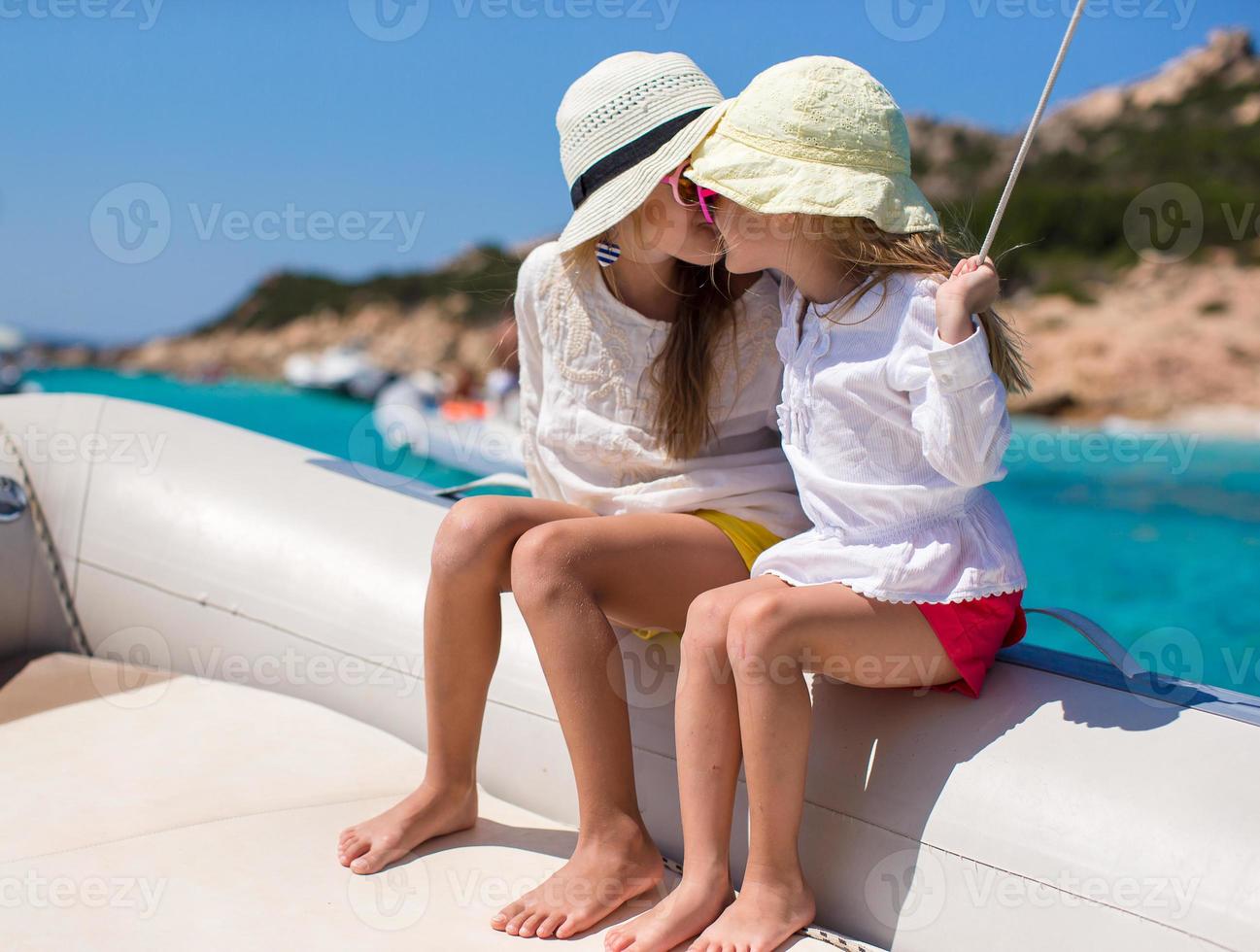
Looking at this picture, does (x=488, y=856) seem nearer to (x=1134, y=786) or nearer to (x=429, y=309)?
(x=1134, y=786)

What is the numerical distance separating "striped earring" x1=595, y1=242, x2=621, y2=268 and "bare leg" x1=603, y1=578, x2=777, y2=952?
50cm

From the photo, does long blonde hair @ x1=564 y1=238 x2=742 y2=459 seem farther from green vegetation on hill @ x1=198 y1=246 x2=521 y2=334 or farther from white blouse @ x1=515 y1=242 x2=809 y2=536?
green vegetation on hill @ x1=198 y1=246 x2=521 y2=334

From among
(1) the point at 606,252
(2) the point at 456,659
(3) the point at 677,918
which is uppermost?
(1) the point at 606,252

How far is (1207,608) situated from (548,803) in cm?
364

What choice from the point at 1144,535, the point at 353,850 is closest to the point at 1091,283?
the point at 1144,535

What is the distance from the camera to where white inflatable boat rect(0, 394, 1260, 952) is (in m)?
1.09

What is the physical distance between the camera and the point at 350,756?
5.28 feet

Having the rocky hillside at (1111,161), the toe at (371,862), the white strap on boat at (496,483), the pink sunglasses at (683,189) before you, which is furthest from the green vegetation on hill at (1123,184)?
the toe at (371,862)

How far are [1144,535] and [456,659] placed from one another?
511 centimetres

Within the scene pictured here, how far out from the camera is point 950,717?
3.96 ft

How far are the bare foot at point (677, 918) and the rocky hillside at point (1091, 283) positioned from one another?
210 inches

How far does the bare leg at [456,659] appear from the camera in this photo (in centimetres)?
131

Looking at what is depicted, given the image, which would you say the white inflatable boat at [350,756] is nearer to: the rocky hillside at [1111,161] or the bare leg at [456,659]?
the bare leg at [456,659]

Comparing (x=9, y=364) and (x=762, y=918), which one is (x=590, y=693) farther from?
(x=9, y=364)
